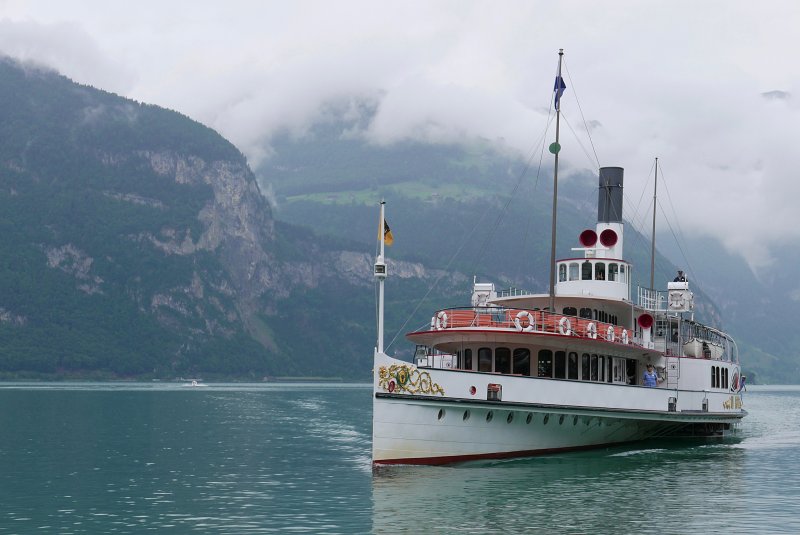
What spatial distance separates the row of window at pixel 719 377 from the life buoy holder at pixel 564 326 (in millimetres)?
15338

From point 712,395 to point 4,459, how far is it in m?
34.0

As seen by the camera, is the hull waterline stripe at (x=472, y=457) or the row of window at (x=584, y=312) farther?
the row of window at (x=584, y=312)

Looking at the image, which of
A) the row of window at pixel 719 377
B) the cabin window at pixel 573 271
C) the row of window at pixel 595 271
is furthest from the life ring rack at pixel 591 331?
the row of window at pixel 719 377

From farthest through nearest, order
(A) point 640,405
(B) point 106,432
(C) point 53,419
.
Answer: (C) point 53,419 < (B) point 106,432 < (A) point 640,405

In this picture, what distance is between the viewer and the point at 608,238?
177ft

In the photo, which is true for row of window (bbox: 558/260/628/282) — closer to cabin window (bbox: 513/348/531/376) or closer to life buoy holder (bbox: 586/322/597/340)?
life buoy holder (bbox: 586/322/597/340)

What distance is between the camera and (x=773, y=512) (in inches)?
1286

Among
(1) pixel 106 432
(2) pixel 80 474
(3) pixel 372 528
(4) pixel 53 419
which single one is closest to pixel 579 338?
(3) pixel 372 528

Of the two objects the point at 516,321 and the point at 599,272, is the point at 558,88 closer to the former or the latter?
the point at 599,272

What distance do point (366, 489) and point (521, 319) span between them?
9922 mm

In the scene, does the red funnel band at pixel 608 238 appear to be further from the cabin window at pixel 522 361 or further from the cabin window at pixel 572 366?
the cabin window at pixel 522 361

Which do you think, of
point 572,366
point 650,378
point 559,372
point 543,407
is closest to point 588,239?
point 650,378

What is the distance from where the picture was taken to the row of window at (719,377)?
54.9m

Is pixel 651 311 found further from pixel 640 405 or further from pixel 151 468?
pixel 151 468
